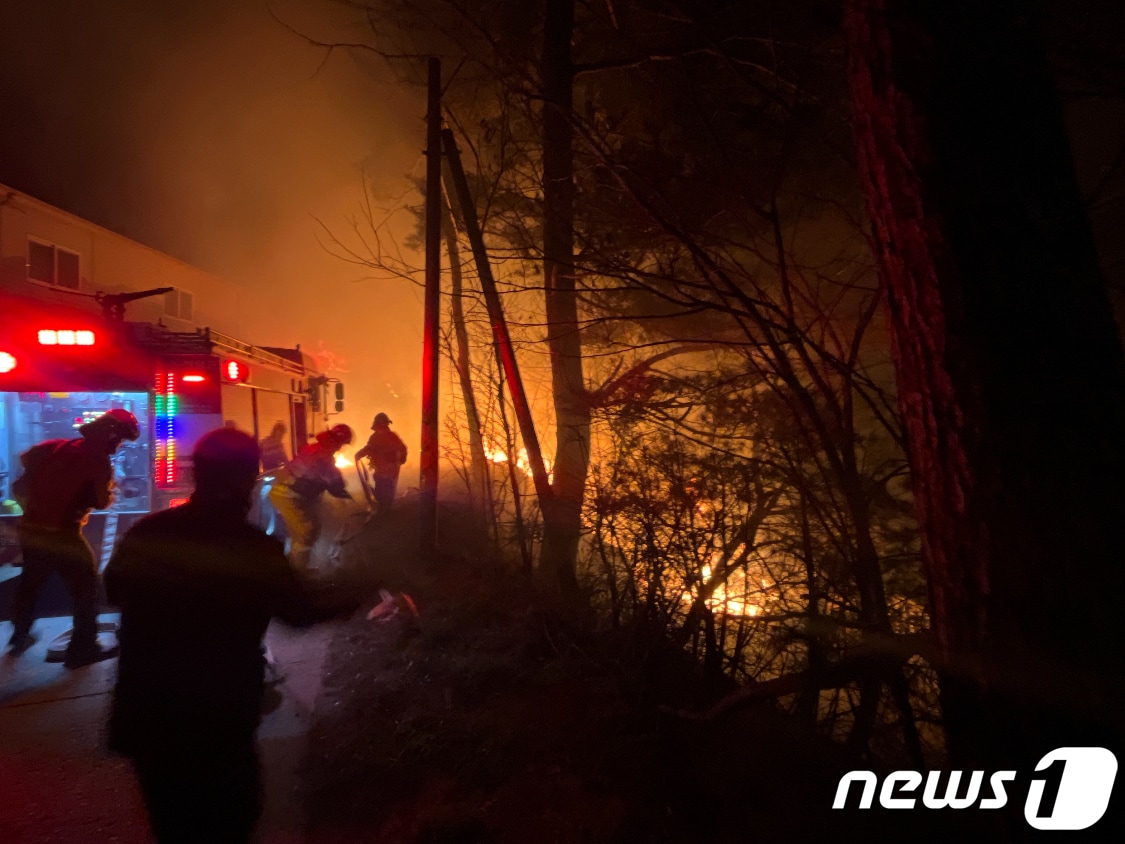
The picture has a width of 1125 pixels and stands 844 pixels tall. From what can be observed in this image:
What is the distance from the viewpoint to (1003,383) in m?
1.61

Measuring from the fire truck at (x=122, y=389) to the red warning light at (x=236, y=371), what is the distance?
13 millimetres

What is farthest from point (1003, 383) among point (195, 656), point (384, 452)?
point (384, 452)

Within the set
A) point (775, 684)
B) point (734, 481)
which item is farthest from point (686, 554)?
point (775, 684)

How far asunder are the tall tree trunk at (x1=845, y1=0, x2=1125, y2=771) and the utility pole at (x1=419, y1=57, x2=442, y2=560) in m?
5.78

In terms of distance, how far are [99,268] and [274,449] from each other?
33.1 feet

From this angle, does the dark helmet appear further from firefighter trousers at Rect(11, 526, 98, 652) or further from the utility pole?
the utility pole

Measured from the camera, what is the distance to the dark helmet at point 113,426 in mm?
5090

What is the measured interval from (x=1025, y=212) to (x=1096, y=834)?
1.52 meters

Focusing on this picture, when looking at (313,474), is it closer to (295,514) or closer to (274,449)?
(295,514)

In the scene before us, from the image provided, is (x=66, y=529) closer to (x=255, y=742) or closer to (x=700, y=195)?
(x=255, y=742)

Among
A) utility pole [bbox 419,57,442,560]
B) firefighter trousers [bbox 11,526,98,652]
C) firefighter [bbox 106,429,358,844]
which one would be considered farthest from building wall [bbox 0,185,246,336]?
firefighter [bbox 106,429,358,844]

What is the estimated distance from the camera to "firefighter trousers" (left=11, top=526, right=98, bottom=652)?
5031mm

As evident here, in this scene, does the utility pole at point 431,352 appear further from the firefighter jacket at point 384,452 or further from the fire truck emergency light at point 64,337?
the fire truck emergency light at point 64,337

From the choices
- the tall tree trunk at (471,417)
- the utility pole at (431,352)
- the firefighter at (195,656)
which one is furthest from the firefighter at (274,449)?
the firefighter at (195,656)
